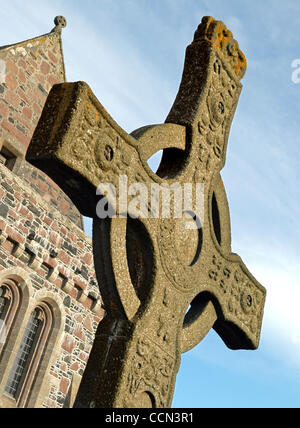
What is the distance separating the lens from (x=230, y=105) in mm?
4805

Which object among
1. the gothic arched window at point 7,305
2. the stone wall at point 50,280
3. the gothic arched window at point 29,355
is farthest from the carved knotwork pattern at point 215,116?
the gothic arched window at point 29,355

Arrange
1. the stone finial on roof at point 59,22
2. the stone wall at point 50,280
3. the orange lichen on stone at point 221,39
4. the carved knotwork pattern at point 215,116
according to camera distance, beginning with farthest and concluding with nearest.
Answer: the stone finial on roof at point 59,22 < the stone wall at point 50,280 < the orange lichen on stone at point 221,39 < the carved knotwork pattern at point 215,116

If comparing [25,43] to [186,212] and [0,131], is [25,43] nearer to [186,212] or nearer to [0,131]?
[0,131]

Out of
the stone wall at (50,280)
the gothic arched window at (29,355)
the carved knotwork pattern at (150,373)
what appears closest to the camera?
the carved knotwork pattern at (150,373)

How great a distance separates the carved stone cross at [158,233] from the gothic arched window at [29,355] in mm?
7038

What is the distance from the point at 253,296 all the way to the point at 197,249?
36.8 inches

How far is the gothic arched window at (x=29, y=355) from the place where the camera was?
11141 millimetres

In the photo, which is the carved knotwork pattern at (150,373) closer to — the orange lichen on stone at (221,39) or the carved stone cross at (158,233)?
the carved stone cross at (158,233)

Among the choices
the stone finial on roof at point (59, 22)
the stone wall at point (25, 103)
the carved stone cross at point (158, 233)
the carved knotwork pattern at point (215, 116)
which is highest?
the stone finial on roof at point (59, 22)

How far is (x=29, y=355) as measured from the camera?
450 inches

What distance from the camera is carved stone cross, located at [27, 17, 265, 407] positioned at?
10.9 ft

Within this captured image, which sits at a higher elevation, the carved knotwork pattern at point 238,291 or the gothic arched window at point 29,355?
the gothic arched window at point 29,355

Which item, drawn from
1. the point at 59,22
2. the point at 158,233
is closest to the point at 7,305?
the point at 158,233
